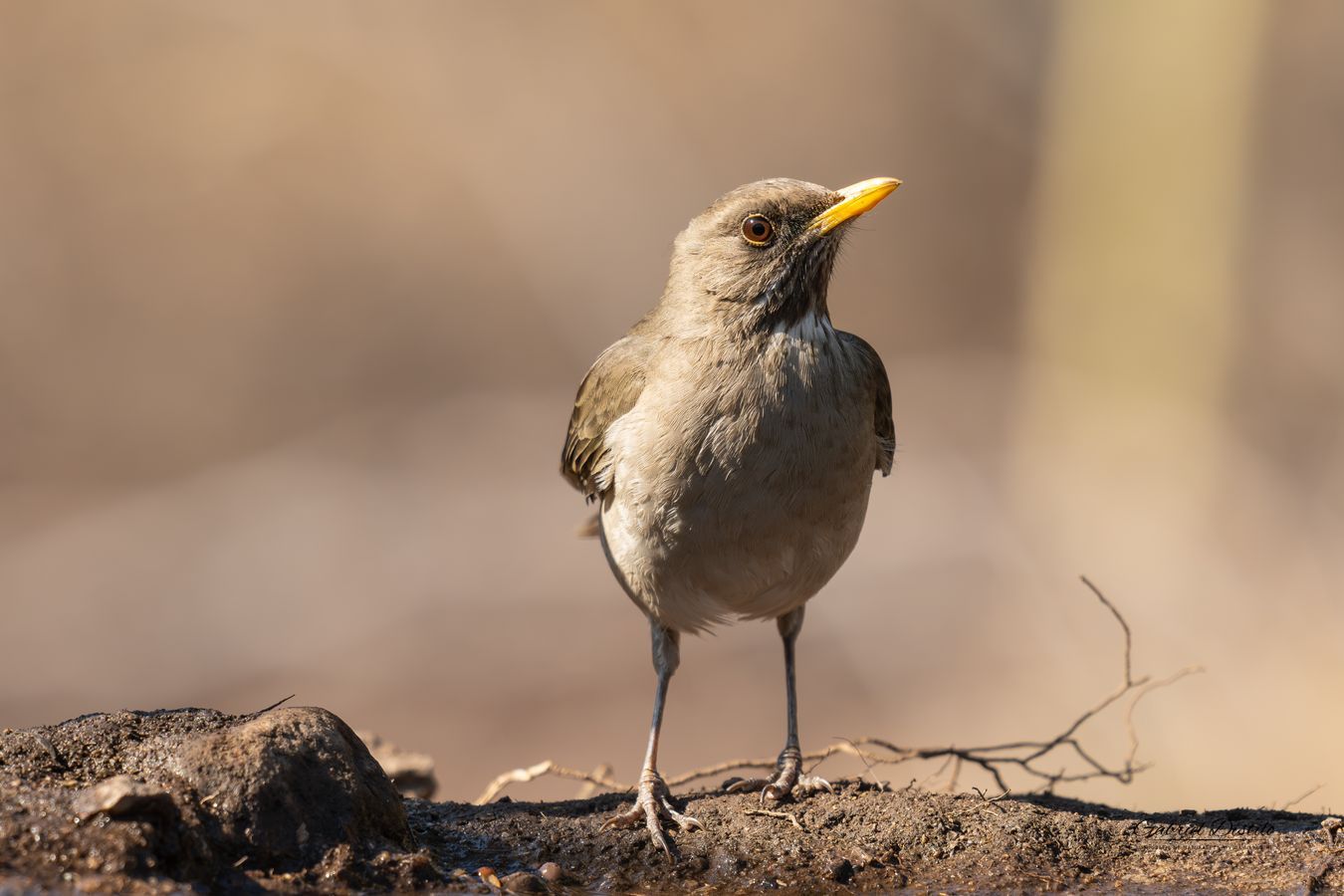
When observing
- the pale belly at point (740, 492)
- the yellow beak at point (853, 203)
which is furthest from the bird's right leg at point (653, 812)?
the yellow beak at point (853, 203)

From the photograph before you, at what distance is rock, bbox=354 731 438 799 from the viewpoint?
258 inches

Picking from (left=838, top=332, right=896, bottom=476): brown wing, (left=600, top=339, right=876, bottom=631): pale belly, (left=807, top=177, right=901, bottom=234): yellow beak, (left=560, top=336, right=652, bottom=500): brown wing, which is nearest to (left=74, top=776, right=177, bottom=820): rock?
(left=600, top=339, right=876, bottom=631): pale belly

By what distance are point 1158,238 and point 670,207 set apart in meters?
4.81

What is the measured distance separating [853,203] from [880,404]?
0.90 metres

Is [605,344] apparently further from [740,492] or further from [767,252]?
[740,492]

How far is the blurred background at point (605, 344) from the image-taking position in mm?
12492

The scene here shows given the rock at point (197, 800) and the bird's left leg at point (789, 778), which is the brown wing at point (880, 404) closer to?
the bird's left leg at point (789, 778)

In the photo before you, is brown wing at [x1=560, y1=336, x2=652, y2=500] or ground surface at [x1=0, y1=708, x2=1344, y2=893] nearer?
ground surface at [x1=0, y1=708, x2=1344, y2=893]

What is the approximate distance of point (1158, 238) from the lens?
14.2 metres

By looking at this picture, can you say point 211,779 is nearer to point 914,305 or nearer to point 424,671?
point 424,671

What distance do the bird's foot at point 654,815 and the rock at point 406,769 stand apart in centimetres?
157

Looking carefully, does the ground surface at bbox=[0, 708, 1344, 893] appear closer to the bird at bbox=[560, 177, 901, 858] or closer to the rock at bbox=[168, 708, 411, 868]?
the rock at bbox=[168, 708, 411, 868]

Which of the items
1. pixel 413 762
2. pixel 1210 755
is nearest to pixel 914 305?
pixel 1210 755

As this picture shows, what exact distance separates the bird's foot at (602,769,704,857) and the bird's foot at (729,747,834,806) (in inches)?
16.1
